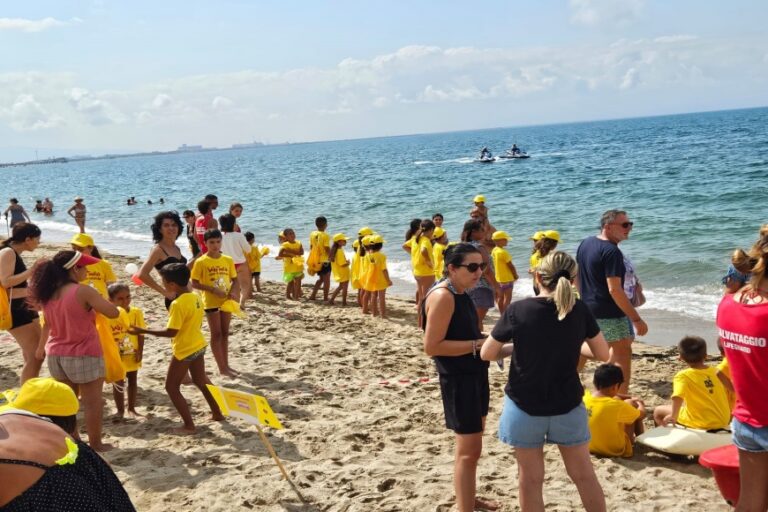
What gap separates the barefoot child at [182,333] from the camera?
5.64 m

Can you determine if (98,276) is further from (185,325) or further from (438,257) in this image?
(438,257)

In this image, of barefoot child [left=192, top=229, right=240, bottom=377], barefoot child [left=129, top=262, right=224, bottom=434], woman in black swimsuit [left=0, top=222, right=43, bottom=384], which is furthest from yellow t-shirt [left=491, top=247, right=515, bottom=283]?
woman in black swimsuit [left=0, top=222, right=43, bottom=384]

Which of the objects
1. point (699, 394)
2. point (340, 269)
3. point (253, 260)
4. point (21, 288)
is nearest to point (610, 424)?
point (699, 394)

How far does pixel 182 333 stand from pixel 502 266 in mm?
5236

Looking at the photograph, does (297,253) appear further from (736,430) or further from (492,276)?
(736,430)

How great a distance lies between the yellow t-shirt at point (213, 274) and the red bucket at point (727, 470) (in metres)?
4.39

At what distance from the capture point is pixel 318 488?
15.7ft

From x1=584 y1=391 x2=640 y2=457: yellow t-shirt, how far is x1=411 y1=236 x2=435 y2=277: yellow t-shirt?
4.79 meters

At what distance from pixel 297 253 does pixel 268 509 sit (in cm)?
796

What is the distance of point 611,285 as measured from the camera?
5.52m

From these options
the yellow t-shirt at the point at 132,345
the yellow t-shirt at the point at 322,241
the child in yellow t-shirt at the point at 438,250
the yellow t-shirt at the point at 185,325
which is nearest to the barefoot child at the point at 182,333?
the yellow t-shirt at the point at 185,325

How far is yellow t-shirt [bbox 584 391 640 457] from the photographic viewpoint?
5098mm

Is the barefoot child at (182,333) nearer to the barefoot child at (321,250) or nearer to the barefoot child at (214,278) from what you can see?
the barefoot child at (214,278)

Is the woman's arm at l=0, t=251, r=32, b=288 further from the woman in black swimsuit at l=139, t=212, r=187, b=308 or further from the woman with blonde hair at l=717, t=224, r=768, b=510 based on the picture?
the woman with blonde hair at l=717, t=224, r=768, b=510
